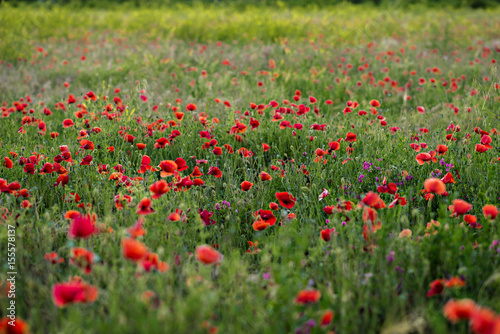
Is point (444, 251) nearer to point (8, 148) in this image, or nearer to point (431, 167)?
point (431, 167)

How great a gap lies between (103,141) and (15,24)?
826 cm

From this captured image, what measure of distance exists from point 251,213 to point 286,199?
0.52 meters

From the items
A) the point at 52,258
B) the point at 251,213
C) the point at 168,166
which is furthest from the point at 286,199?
the point at 52,258

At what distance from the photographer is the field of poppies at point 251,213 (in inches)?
55.6

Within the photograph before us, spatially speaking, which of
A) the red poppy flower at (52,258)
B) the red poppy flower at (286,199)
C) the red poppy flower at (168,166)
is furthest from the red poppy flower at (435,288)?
the red poppy flower at (52,258)

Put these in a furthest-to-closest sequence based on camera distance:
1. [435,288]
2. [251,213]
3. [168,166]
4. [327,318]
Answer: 1. [251,213]
2. [168,166]
3. [435,288]
4. [327,318]

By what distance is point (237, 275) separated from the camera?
5.52ft

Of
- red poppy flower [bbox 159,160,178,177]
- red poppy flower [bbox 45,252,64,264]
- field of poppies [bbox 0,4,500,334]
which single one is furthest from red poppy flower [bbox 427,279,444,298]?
red poppy flower [bbox 45,252,64,264]

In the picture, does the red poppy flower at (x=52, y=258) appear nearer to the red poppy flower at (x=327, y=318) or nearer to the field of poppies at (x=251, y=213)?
the field of poppies at (x=251, y=213)

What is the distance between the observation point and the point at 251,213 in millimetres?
2500

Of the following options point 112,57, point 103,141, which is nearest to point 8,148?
point 103,141

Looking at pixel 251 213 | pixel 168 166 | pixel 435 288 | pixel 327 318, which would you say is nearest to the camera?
pixel 327 318

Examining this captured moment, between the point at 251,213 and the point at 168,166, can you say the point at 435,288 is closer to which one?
the point at 251,213

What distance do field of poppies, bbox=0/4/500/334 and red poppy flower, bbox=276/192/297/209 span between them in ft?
0.07
